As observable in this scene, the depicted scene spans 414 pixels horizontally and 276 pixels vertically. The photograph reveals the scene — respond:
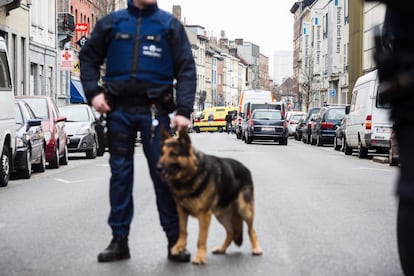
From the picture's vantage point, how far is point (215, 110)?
247 ft

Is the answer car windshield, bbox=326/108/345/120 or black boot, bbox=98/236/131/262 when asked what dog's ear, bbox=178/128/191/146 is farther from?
car windshield, bbox=326/108/345/120

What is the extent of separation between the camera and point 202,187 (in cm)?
563

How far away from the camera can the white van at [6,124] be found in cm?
1448

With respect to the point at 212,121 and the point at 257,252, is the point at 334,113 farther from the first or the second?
the point at 212,121

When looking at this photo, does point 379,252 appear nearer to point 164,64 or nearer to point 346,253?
point 346,253

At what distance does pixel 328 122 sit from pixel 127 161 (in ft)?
102

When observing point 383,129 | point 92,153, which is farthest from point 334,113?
point 92,153

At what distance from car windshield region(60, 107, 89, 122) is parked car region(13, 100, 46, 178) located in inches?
272

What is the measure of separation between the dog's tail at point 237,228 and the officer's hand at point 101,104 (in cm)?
118

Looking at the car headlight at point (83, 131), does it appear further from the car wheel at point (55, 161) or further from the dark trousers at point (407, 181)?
the dark trousers at point (407, 181)

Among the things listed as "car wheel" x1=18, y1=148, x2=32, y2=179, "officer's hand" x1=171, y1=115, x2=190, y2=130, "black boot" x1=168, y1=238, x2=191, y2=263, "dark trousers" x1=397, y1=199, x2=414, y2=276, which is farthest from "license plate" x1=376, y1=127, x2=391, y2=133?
"dark trousers" x1=397, y1=199, x2=414, y2=276

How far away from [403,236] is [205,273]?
3.20 meters

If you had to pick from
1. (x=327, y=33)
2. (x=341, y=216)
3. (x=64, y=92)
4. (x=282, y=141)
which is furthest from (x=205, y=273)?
(x=327, y=33)

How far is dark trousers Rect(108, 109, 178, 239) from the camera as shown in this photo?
5.98 meters
